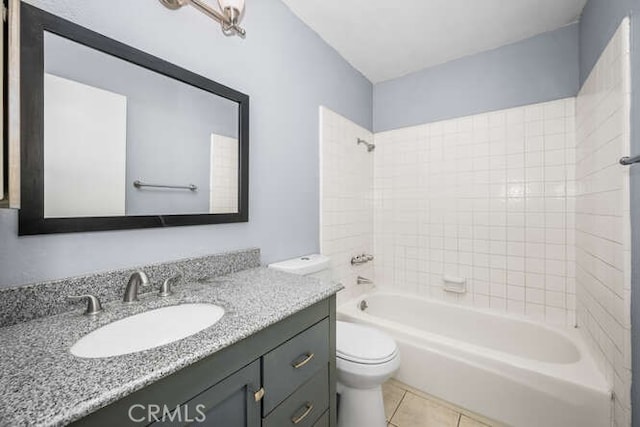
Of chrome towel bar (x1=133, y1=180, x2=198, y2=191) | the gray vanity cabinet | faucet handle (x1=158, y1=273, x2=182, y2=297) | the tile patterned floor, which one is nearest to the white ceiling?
chrome towel bar (x1=133, y1=180, x2=198, y2=191)

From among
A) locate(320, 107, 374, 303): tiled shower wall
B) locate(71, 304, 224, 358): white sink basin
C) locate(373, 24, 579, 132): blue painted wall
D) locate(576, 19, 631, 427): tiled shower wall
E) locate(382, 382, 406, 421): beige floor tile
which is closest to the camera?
locate(71, 304, 224, 358): white sink basin

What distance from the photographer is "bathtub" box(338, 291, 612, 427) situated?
4.26 ft

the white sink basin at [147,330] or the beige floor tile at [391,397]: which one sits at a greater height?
the white sink basin at [147,330]

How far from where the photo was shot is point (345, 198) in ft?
7.46

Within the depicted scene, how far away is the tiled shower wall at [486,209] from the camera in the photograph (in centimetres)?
190

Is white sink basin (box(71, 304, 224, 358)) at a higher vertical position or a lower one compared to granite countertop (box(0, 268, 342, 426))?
lower

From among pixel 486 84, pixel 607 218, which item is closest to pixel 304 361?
pixel 607 218

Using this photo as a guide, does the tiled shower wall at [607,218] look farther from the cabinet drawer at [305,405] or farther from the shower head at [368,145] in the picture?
the shower head at [368,145]

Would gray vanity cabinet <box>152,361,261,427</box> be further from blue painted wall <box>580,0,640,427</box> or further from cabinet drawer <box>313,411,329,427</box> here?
blue painted wall <box>580,0,640,427</box>

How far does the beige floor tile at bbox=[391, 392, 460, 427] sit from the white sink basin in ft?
4.40

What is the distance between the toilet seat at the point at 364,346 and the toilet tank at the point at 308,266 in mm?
355

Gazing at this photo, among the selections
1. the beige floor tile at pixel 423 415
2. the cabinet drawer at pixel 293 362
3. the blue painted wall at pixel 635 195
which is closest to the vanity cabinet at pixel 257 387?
the cabinet drawer at pixel 293 362
